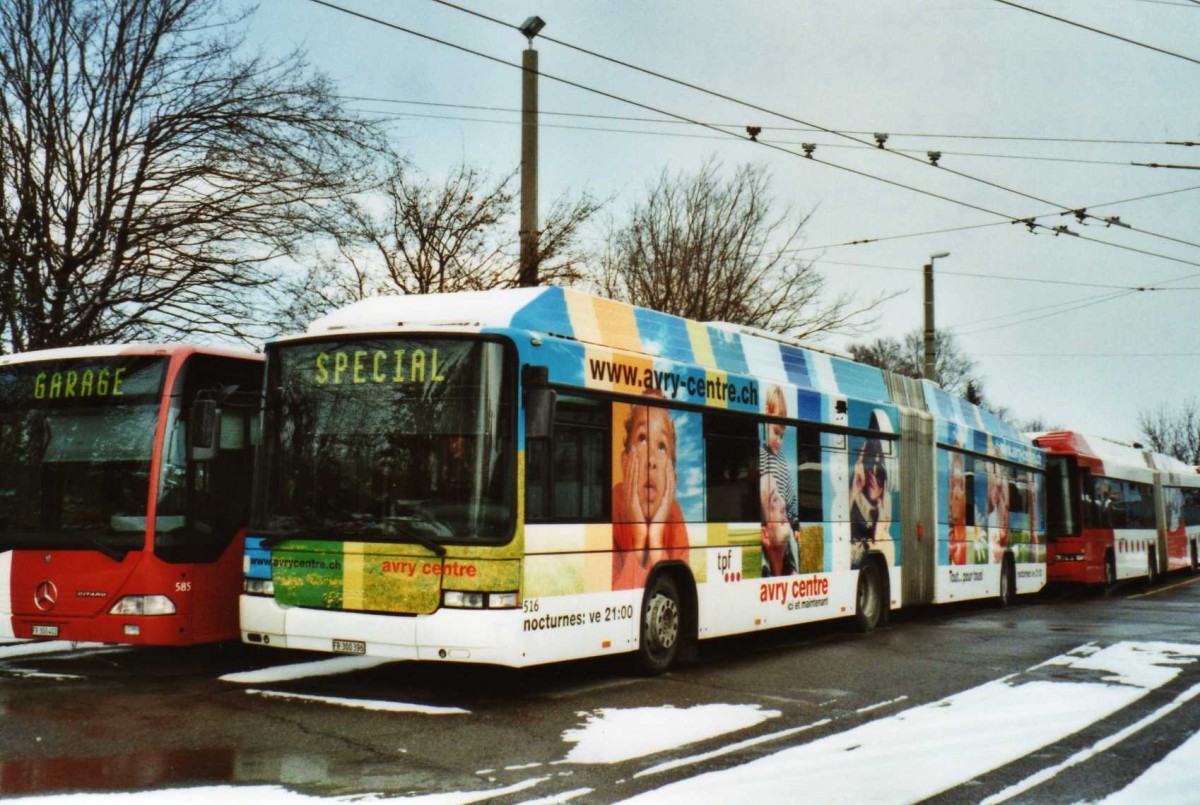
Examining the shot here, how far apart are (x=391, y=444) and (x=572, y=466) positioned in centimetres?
145

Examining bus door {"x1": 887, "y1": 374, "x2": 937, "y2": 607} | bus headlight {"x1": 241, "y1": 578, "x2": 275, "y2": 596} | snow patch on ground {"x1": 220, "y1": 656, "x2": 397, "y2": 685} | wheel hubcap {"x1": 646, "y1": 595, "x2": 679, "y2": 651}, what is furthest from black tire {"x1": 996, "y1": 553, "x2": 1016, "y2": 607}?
bus headlight {"x1": 241, "y1": 578, "x2": 275, "y2": 596}

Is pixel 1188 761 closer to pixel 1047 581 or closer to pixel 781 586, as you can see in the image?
pixel 781 586

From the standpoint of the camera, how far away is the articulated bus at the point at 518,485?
9281 millimetres

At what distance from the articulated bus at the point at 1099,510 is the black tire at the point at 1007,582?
12.9 feet

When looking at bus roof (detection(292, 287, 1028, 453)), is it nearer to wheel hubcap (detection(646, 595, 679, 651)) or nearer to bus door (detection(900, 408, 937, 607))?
wheel hubcap (detection(646, 595, 679, 651))

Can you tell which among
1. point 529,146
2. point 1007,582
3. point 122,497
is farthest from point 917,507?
point 122,497

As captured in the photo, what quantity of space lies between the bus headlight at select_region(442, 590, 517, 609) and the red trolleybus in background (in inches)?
93.5

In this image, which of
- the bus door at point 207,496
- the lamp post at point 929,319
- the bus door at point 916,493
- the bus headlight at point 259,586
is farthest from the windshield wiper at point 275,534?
the lamp post at point 929,319

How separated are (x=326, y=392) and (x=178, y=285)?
398 inches

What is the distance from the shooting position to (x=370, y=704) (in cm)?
945

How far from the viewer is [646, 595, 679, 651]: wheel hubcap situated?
36.4 feet

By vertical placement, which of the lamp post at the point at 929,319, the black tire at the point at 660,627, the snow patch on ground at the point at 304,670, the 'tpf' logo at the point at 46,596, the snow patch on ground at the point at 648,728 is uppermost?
the lamp post at the point at 929,319

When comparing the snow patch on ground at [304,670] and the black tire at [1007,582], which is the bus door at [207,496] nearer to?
the snow patch on ground at [304,670]

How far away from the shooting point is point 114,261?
18344 mm
